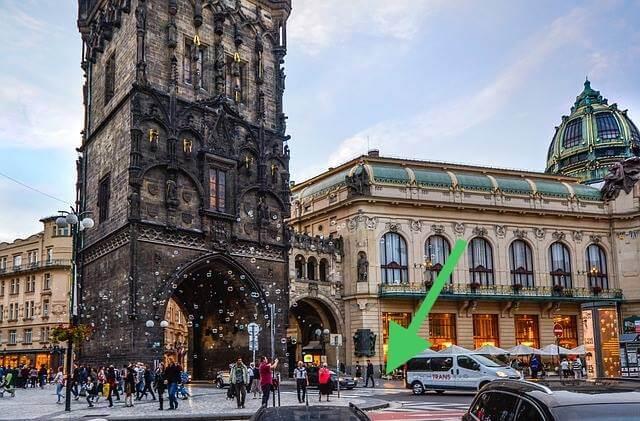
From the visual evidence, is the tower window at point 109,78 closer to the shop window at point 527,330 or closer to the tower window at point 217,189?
the tower window at point 217,189

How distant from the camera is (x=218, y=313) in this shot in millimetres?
47125

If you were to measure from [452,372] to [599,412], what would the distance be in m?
29.4

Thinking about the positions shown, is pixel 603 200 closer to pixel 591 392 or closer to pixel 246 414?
pixel 246 414

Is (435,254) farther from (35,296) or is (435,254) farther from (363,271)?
(35,296)

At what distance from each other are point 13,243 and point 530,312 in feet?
184

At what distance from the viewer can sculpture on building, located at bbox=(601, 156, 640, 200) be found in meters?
65.8

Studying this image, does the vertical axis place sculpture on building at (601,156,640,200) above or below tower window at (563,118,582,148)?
below

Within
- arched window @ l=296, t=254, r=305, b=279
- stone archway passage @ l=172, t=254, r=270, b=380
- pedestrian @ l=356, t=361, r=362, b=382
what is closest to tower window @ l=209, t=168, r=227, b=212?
stone archway passage @ l=172, t=254, r=270, b=380

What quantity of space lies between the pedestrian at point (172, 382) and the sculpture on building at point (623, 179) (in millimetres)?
52377

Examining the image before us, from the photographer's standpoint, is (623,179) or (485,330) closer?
(485,330)

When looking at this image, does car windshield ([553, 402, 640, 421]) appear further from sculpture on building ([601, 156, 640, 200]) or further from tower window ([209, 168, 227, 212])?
sculpture on building ([601, 156, 640, 200])

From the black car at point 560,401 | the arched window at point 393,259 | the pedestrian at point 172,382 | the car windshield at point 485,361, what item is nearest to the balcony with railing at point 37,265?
the arched window at point 393,259

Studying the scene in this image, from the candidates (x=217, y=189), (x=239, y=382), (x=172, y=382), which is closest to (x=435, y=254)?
(x=217, y=189)

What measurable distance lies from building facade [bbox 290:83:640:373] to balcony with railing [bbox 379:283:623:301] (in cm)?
10
